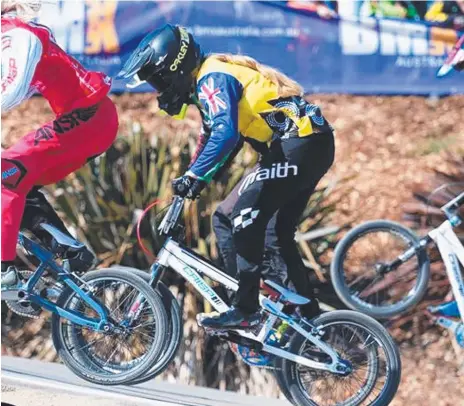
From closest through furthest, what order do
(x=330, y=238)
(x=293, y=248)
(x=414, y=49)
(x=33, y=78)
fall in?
(x=33, y=78)
(x=293, y=248)
(x=330, y=238)
(x=414, y=49)

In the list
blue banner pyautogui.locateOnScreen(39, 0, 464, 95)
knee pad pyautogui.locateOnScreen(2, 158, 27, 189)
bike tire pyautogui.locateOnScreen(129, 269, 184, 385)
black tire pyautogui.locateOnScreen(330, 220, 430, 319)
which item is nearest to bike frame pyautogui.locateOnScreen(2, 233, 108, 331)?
bike tire pyautogui.locateOnScreen(129, 269, 184, 385)

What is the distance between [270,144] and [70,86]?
3.95 feet

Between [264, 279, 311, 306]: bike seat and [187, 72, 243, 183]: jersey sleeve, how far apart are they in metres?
0.85

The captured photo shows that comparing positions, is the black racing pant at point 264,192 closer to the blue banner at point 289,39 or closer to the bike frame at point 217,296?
the bike frame at point 217,296

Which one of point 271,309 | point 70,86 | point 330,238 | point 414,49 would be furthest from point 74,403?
point 414,49

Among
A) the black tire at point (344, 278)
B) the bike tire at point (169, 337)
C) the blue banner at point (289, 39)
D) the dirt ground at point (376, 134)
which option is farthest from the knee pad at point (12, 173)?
the blue banner at point (289, 39)

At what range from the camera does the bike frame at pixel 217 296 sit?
21.4 feet

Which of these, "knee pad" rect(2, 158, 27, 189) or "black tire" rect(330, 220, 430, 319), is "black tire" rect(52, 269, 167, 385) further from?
"black tire" rect(330, 220, 430, 319)

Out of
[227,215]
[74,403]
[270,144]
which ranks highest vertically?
[270,144]

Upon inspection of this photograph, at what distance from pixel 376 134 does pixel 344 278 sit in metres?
4.32

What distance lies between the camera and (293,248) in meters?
6.95

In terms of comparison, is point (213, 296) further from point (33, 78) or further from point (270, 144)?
point (33, 78)

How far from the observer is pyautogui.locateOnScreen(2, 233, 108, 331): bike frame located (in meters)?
6.58

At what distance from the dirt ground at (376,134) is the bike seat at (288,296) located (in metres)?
4.08
